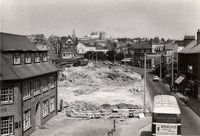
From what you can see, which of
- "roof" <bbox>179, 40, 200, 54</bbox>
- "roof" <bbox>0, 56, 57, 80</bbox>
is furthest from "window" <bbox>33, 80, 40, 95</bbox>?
"roof" <bbox>179, 40, 200, 54</bbox>

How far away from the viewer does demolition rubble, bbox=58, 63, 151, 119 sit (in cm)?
3788

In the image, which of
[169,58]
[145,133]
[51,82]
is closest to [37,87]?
[51,82]

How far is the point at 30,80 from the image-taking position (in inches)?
1135

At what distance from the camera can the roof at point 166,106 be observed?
2341cm

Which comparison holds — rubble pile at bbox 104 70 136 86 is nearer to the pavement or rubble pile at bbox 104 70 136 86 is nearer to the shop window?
the pavement

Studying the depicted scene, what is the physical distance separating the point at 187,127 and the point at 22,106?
17.1 meters

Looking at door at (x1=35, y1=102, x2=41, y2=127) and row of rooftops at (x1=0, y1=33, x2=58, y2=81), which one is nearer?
row of rooftops at (x1=0, y1=33, x2=58, y2=81)

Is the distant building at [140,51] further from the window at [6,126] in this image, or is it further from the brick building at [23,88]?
the window at [6,126]

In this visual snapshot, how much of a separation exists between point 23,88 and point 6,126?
383 cm

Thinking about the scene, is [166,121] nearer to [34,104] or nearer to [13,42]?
[34,104]

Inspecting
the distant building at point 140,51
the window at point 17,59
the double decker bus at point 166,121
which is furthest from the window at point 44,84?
the distant building at point 140,51

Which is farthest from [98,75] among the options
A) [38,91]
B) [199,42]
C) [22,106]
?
[22,106]

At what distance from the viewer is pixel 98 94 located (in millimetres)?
57438

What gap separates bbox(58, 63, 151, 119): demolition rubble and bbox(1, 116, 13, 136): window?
41.0 ft
